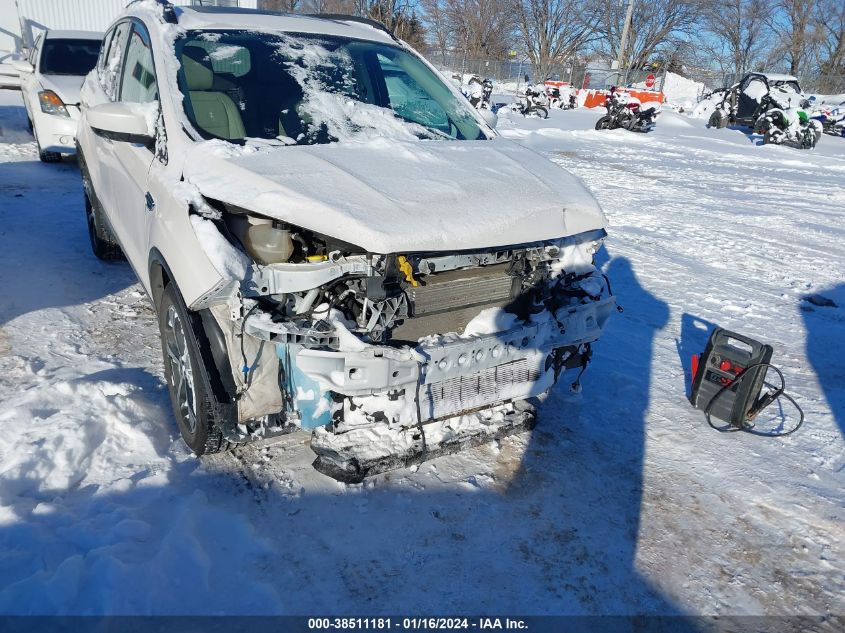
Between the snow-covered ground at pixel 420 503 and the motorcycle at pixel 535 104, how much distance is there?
18714mm

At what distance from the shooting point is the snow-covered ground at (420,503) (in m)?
2.35

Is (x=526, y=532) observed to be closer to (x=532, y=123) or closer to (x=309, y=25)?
(x=309, y=25)

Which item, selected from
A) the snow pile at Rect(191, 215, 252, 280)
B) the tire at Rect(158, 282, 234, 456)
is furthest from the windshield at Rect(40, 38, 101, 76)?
the snow pile at Rect(191, 215, 252, 280)

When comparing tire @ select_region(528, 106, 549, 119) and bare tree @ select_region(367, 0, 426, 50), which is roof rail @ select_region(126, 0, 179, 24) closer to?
tire @ select_region(528, 106, 549, 119)

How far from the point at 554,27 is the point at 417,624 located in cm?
5458

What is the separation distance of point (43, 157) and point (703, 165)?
42.2 feet

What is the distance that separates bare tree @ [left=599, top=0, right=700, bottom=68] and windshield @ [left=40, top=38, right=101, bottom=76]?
46.3m

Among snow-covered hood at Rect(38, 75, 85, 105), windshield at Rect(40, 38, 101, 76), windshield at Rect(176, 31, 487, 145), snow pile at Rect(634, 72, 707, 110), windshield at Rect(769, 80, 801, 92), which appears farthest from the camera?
snow pile at Rect(634, 72, 707, 110)

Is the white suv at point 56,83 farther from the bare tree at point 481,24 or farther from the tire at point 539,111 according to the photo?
the bare tree at point 481,24

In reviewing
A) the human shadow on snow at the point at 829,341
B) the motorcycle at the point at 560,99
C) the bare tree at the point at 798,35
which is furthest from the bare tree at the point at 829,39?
the human shadow on snow at the point at 829,341

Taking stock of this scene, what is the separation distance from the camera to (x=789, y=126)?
Result: 55.2ft

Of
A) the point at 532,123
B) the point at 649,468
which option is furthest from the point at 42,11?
the point at 649,468

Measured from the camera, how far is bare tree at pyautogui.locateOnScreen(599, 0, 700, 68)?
48.0 meters

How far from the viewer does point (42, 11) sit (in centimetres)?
2373
